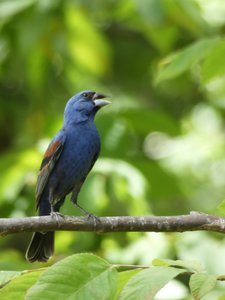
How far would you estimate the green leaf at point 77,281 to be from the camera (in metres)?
2.21

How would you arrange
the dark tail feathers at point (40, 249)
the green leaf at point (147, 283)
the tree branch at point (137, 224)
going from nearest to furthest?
the green leaf at point (147, 283), the tree branch at point (137, 224), the dark tail feathers at point (40, 249)

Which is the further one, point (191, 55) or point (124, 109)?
point (124, 109)

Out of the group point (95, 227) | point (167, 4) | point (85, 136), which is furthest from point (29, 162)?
point (95, 227)

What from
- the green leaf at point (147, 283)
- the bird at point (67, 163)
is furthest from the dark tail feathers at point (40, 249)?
the green leaf at point (147, 283)

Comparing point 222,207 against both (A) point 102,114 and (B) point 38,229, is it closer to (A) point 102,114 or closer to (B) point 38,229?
(B) point 38,229

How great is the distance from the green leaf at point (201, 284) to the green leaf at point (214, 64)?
1.57m

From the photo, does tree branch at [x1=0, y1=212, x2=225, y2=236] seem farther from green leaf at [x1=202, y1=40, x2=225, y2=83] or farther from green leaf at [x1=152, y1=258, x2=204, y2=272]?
green leaf at [x1=202, y1=40, x2=225, y2=83]

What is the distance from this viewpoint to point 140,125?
628 centimetres

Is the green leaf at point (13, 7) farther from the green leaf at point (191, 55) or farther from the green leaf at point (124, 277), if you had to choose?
the green leaf at point (124, 277)

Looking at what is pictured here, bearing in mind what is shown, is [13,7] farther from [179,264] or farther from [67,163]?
[179,264]

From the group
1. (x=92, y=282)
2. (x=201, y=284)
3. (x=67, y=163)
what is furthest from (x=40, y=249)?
(x=201, y=284)

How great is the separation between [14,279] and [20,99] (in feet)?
19.4

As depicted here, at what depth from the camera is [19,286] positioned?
93.0 inches

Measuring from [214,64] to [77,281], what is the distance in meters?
1.76
